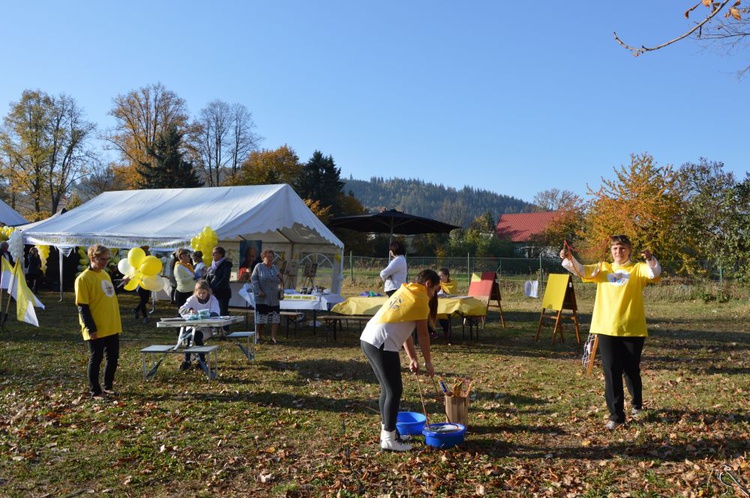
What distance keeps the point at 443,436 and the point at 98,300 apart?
409cm

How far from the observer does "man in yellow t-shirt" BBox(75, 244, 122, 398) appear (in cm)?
609

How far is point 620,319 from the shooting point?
511 centimetres

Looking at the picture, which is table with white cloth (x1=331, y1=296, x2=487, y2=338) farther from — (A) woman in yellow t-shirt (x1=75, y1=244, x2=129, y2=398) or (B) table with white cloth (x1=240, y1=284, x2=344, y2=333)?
(A) woman in yellow t-shirt (x1=75, y1=244, x2=129, y2=398)

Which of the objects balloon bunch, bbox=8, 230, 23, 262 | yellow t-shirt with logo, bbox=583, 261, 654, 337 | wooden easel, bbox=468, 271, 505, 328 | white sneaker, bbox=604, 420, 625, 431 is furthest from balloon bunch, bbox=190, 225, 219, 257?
white sneaker, bbox=604, 420, 625, 431

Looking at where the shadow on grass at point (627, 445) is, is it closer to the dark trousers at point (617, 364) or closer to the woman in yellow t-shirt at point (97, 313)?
the dark trousers at point (617, 364)

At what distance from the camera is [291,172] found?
47625 mm

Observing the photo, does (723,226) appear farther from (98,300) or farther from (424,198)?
(424,198)

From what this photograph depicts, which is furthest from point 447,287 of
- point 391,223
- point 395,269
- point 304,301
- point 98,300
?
point 98,300

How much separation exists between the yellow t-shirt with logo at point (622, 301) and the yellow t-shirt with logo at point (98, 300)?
5112 millimetres

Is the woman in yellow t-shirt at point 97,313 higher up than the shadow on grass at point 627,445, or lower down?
higher up

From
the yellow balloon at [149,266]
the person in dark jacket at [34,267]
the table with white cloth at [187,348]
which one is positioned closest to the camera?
the table with white cloth at [187,348]

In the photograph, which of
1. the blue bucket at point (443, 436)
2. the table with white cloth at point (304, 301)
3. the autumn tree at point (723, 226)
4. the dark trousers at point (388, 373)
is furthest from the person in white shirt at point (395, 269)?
the autumn tree at point (723, 226)

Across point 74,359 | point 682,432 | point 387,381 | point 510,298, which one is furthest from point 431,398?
point 510,298

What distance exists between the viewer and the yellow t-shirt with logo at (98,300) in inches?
239
